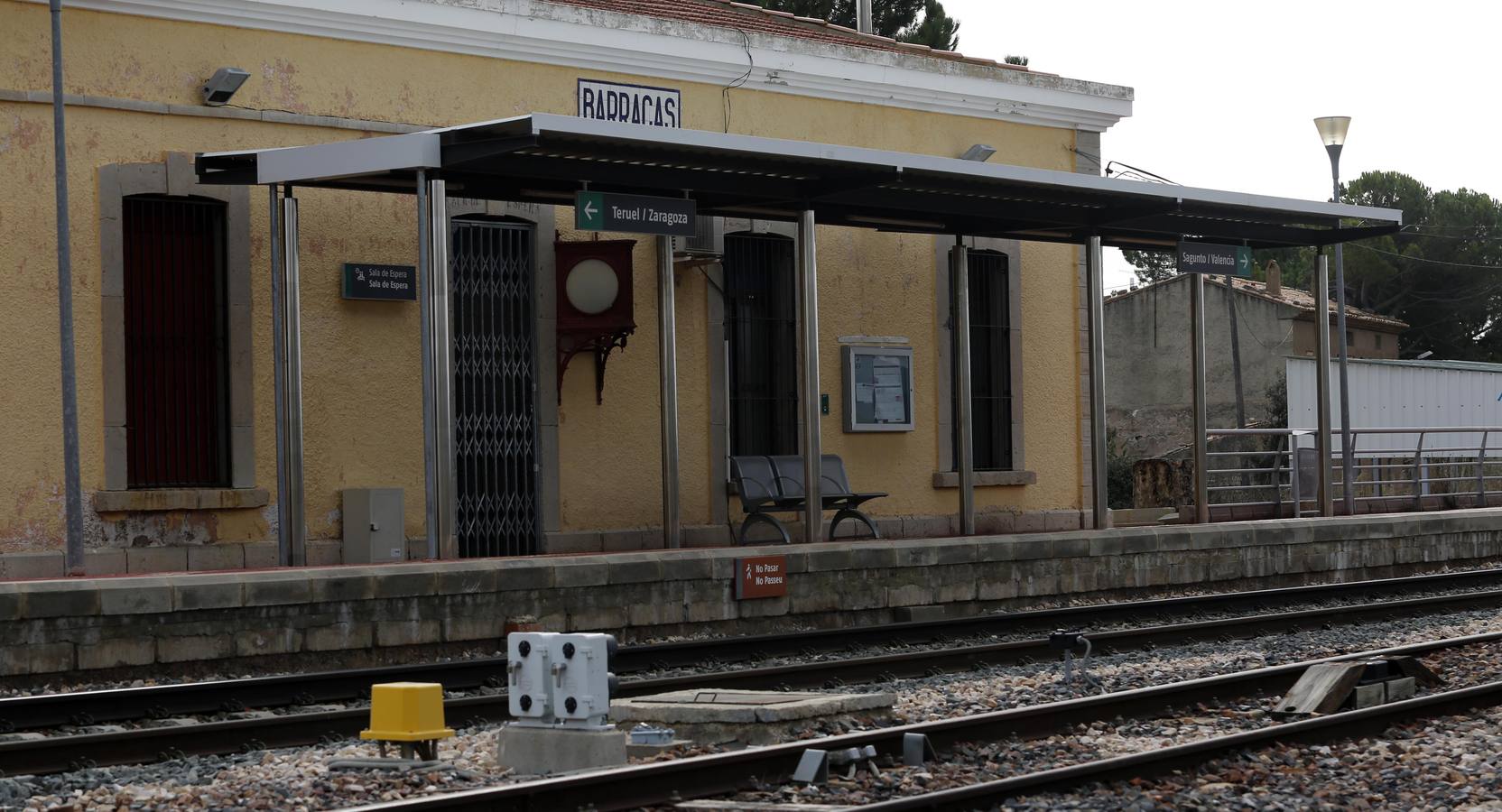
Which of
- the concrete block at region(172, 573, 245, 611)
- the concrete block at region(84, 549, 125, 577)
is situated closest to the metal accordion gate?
the concrete block at region(84, 549, 125, 577)

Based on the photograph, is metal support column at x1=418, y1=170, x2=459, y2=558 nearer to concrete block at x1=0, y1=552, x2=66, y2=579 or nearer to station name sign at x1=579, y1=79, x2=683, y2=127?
concrete block at x1=0, y1=552, x2=66, y2=579

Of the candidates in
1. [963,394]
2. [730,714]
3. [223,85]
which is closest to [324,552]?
[223,85]

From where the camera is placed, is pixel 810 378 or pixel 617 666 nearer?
pixel 617 666

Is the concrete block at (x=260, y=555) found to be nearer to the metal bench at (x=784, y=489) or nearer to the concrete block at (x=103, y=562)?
the concrete block at (x=103, y=562)

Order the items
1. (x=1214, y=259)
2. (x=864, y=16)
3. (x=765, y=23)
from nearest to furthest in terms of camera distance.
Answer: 1. (x=1214, y=259)
2. (x=765, y=23)
3. (x=864, y=16)

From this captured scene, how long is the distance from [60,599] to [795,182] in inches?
286

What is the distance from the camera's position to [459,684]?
10.6 metres

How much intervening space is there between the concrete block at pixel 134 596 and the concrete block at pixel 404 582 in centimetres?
138

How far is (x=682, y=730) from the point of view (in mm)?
8359

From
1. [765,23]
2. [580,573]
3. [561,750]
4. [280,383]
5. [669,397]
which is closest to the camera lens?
[561,750]

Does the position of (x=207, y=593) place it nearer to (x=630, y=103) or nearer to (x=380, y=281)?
(x=380, y=281)

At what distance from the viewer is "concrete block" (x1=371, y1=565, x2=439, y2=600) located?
446 inches

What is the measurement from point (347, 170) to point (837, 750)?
7.02 metres

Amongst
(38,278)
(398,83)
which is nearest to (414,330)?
(398,83)
